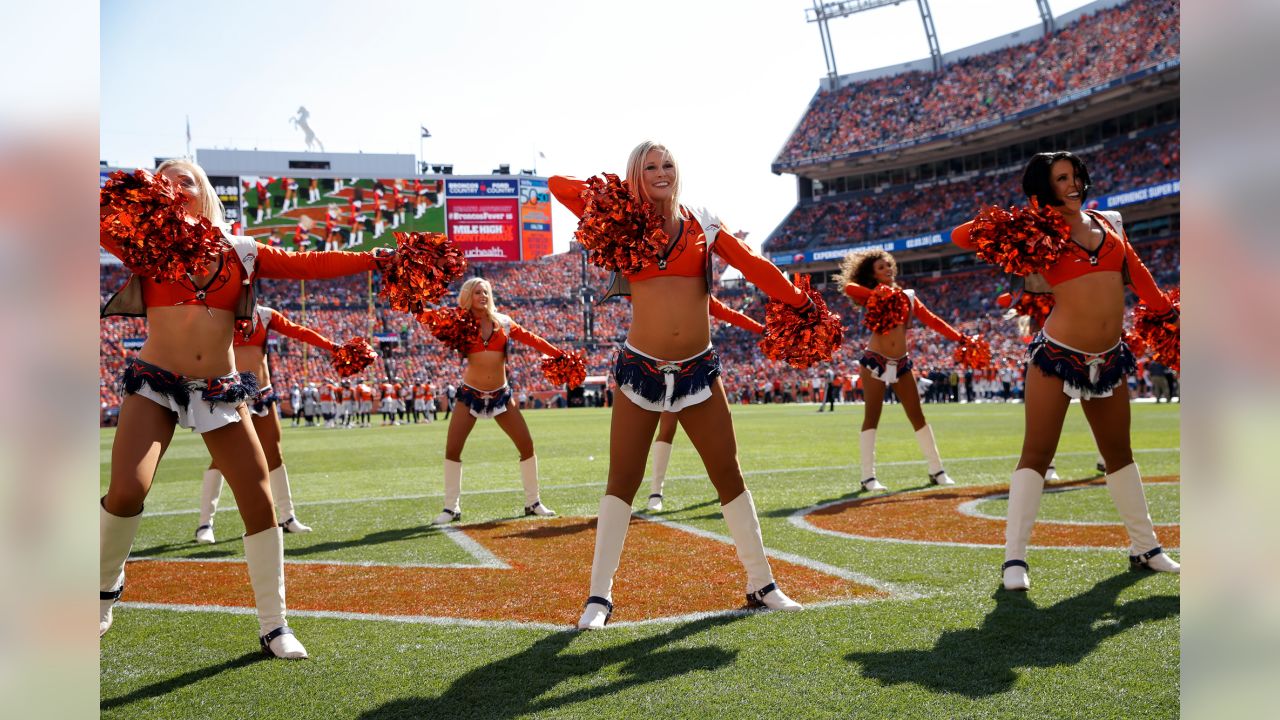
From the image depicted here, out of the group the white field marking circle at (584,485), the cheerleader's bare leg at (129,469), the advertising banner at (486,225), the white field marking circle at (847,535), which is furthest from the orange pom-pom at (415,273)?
the advertising banner at (486,225)

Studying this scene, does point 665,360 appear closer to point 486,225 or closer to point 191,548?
point 191,548

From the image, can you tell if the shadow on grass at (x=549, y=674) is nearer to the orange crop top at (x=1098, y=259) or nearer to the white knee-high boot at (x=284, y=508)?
the orange crop top at (x=1098, y=259)

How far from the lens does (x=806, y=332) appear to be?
4.84m

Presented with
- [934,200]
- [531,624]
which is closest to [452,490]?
[531,624]

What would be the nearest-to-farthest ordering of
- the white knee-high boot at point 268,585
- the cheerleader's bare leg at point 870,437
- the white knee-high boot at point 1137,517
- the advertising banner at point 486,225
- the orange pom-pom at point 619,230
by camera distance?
1. the white knee-high boot at point 268,585
2. the orange pom-pom at point 619,230
3. the white knee-high boot at point 1137,517
4. the cheerleader's bare leg at point 870,437
5. the advertising banner at point 486,225

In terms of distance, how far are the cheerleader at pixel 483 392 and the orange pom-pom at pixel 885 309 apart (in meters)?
3.06

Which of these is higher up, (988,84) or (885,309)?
(988,84)

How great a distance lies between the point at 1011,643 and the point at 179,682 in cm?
346

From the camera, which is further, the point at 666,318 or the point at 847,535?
the point at 847,535

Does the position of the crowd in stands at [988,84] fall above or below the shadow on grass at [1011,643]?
above

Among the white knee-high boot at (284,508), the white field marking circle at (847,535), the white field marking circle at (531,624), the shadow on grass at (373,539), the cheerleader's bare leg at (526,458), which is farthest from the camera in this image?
the cheerleader's bare leg at (526,458)

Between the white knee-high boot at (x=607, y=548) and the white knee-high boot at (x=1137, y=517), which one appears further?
the white knee-high boot at (x=1137, y=517)

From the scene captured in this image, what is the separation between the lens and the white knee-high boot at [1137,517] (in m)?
5.25
